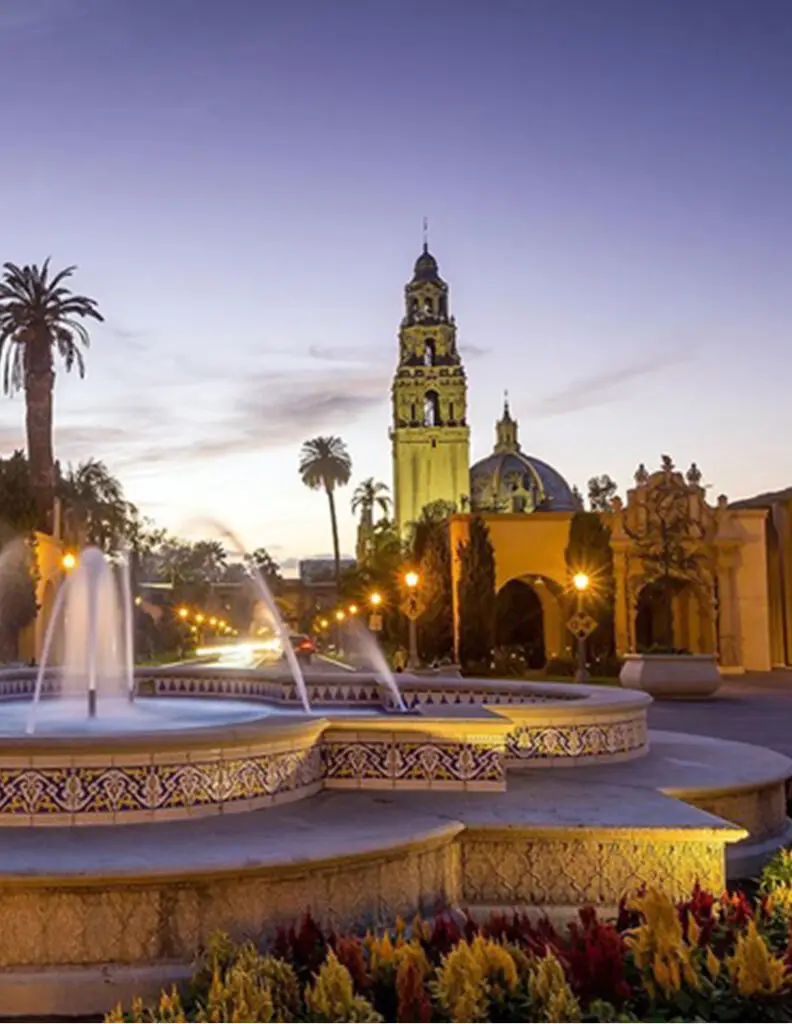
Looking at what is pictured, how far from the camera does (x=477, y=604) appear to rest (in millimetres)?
34656

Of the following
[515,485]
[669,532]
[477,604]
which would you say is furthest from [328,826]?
[515,485]

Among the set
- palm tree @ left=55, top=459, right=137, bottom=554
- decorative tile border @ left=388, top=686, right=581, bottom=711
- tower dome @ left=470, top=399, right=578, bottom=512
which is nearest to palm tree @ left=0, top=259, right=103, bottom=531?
palm tree @ left=55, top=459, right=137, bottom=554

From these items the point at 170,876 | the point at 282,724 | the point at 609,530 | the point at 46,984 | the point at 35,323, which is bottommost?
the point at 46,984

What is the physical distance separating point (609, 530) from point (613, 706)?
27335 mm

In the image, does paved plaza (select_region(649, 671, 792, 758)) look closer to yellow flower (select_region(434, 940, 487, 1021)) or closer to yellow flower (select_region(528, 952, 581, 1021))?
yellow flower (select_region(528, 952, 581, 1021))

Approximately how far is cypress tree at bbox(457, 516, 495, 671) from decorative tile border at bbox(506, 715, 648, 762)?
2538 centimetres

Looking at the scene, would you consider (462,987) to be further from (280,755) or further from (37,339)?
(37,339)

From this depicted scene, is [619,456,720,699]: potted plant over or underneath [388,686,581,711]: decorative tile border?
over

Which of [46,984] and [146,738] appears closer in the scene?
[46,984]

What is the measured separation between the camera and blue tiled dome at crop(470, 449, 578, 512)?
8038 cm

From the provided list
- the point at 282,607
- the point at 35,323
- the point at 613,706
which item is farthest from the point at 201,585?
the point at 613,706

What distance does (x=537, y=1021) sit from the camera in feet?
13.3

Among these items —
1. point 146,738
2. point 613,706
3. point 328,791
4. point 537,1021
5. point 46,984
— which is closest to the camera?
point 537,1021

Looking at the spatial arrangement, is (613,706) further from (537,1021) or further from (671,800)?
(537,1021)
